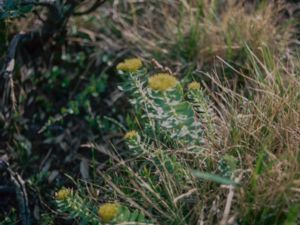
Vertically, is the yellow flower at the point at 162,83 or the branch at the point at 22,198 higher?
the yellow flower at the point at 162,83

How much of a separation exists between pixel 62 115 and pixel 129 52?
19.1 inches

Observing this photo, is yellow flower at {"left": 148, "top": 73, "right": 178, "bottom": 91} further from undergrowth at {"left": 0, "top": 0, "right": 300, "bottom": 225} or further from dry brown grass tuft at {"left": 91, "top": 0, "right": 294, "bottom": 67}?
dry brown grass tuft at {"left": 91, "top": 0, "right": 294, "bottom": 67}

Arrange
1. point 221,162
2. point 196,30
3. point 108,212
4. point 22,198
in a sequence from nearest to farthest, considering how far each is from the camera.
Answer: point 108,212, point 221,162, point 22,198, point 196,30

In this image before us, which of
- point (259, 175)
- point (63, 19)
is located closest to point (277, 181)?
point (259, 175)

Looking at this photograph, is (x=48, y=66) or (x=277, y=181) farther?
(x=48, y=66)

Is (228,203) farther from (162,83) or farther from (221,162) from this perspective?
(162,83)

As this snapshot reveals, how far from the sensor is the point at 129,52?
2.52 meters

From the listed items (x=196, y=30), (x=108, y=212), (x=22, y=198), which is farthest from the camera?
(x=196, y=30)

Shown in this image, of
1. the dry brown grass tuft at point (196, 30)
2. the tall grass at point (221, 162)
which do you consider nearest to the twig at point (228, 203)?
the tall grass at point (221, 162)

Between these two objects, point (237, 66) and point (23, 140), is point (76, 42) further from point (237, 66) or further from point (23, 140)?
point (237, 66)

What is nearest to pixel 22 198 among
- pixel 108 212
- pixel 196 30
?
pixel 108 212

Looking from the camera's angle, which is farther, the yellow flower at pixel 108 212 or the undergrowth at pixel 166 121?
the undergrowth at pixel 166 121

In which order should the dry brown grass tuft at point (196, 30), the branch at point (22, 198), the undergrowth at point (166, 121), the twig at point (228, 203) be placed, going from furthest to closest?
the dry brown grass tuft at point (196, 30), the branch at point (22, 198), the undergrowth at point (166, 121), the twig at point (228, 203)

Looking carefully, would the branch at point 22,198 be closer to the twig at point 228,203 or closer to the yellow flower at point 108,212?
the yellow flower at point 108,212
